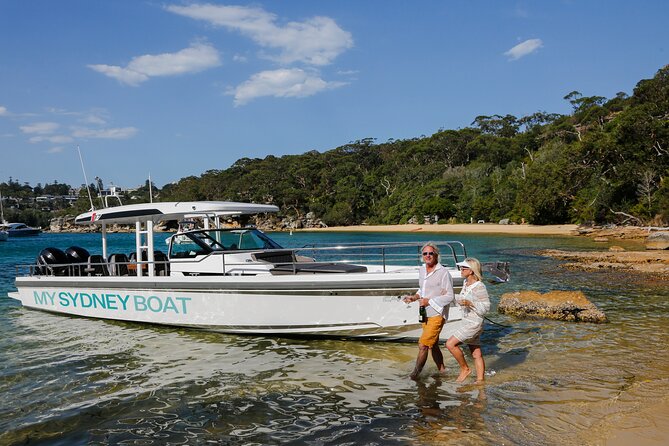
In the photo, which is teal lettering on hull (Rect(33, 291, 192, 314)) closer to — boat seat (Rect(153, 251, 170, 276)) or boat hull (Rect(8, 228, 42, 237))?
boat seat (Rect(153, 251, 170, 276))

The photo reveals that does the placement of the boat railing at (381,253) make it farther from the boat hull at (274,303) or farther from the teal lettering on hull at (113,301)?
the teal lettering on hull at (113,301)

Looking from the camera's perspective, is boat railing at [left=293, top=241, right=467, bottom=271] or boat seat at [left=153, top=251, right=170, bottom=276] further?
boat seat at [left=153, top=251, right=170, bottom=276]

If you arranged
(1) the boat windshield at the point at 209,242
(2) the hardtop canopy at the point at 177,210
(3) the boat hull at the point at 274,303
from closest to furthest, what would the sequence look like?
(3) the boat hull at the point at 274,303 < (2) the hardtop canopy at the point at 177,210 < (1) the boat windshield at the point at 209,242

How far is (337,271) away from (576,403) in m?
4.54

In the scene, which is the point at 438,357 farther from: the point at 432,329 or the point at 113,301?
the point at 113,301

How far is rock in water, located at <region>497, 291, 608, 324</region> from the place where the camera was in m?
11.0

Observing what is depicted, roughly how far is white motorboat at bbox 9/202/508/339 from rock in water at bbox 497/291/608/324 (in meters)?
2.59

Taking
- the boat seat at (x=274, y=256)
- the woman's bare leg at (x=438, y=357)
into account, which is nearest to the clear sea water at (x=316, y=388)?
the woman's bare leg at (x=438, y=357)

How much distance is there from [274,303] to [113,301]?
413 centimetres

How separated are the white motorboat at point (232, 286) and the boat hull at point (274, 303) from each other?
2 centimetres

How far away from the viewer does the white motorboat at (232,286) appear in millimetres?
8664

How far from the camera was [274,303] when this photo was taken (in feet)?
29.9

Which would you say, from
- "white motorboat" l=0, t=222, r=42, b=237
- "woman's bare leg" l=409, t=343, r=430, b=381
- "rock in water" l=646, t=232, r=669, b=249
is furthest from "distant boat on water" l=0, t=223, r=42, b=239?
"woman's bare leg" l=409, t=343, r=430, b=381

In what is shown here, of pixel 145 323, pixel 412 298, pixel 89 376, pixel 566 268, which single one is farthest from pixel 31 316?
pixel 566 268
